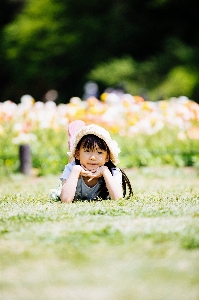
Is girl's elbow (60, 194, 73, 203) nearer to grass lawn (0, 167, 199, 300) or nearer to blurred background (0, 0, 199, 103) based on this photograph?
grass lawn (0, 167, 199, 300)

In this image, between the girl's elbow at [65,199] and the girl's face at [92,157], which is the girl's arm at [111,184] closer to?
the girl's face at [92,157]

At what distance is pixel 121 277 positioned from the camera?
10.8 feet

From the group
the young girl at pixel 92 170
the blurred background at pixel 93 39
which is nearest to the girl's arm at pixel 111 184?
the young girl at pixel 92 170

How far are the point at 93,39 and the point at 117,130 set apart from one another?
41.6 ft

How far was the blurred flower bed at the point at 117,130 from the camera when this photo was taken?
34.3 feet

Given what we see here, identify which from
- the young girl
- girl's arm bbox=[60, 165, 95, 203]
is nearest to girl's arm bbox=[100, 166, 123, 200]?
the young girl

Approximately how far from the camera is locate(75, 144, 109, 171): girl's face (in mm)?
5934

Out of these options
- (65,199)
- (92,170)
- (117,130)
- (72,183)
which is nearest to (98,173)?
(92,170)

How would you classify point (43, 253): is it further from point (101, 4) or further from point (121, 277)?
point (101, 4)

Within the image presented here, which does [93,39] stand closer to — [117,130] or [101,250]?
[117,130]

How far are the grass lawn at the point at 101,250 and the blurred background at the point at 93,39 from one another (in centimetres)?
1653

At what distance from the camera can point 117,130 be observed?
37.9 feet

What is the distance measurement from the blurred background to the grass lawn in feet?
54.2

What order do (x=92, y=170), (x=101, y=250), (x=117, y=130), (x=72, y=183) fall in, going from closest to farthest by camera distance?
(x=101, y=250) < (x=72, y=183) < (x=92, y=170) < (x=117, y=130)
